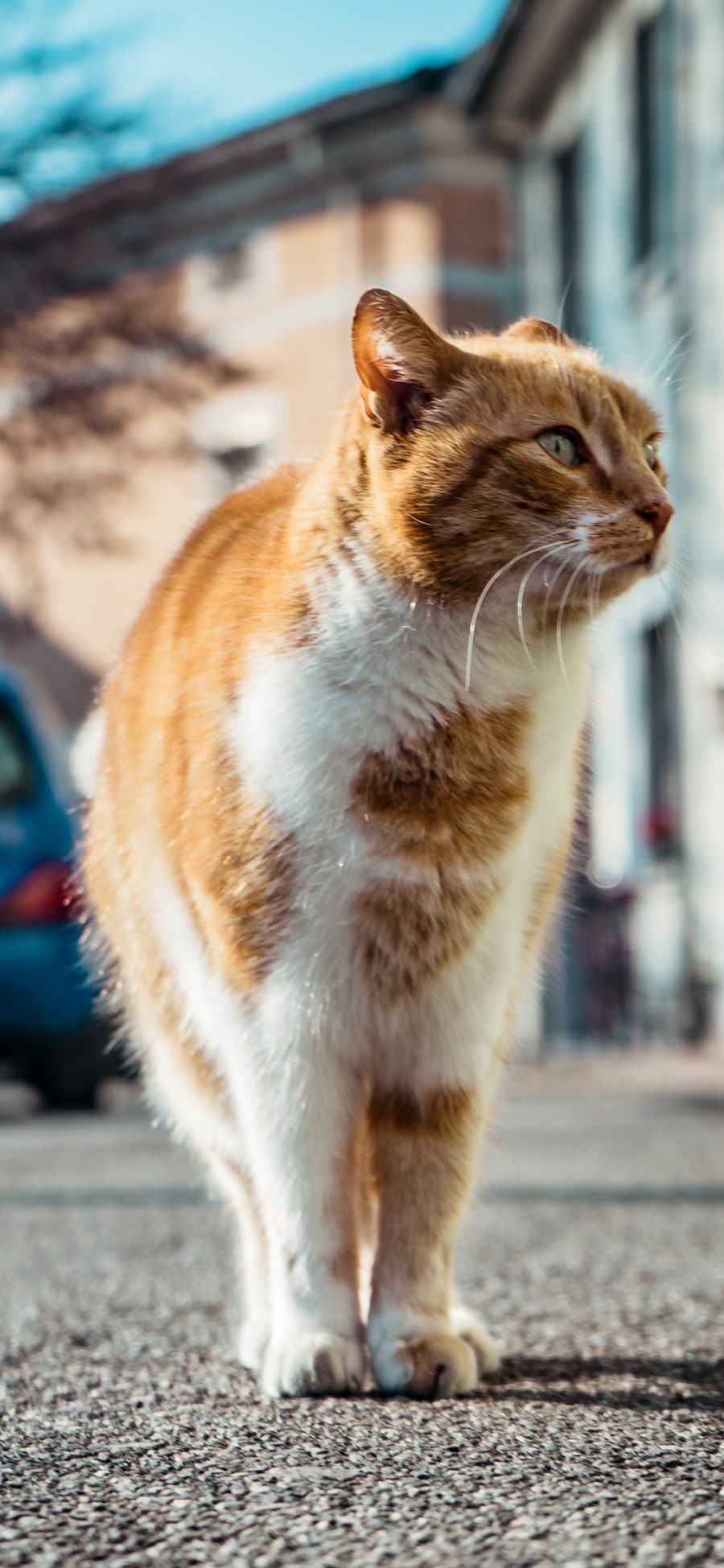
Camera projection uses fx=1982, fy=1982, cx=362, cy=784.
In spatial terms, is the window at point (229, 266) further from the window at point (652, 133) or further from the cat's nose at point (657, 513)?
the cat's nose at point (657, 513)

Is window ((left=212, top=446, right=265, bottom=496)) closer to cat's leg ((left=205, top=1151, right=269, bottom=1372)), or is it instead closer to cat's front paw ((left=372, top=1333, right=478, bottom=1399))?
cat's leg ((left=205, top=1151, right=269, bottom=1372))

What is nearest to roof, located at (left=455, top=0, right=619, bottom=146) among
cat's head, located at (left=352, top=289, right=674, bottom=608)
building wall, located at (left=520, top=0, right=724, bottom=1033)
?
building wall, located at (left=520, top=0, right=724, bottom=1033)

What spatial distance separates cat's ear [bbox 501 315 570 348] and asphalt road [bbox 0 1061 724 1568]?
1335mm

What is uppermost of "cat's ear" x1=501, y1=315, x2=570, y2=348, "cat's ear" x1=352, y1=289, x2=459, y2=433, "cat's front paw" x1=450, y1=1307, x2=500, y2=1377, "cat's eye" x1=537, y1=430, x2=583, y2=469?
"cat's ear" x1=501, y1=315, x2=570, y2=348

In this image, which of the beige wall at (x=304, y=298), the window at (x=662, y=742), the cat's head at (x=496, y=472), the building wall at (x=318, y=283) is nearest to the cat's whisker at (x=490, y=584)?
the cat's head at (x=496, y=472)

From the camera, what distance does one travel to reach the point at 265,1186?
2.29 metres

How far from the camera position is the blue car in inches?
280

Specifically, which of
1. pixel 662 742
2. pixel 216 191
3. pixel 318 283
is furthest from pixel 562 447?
pixel 216 191

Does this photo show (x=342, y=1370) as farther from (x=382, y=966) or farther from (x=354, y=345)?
(x=354, y=345)

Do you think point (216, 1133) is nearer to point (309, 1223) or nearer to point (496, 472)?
point (309, 1223)

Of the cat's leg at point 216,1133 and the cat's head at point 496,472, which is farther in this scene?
the cat's leg at point 216,1133

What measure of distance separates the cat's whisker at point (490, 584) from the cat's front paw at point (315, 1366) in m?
0.75

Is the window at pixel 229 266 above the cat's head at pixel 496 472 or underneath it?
above

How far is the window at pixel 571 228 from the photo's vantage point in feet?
45.6
